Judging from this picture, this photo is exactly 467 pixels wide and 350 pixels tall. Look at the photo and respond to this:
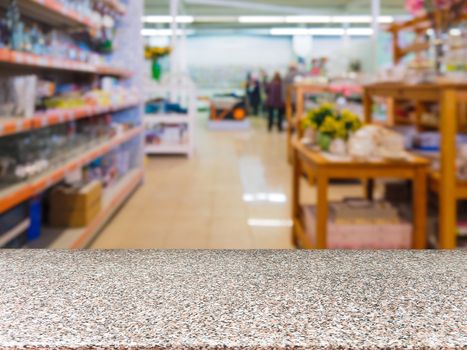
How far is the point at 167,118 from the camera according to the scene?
9578 mm

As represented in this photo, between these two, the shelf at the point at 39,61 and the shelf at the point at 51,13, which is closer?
the shelf at the point at 39,61

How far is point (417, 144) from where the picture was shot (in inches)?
171

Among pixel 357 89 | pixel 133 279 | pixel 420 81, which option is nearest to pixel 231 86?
pixel 357 89

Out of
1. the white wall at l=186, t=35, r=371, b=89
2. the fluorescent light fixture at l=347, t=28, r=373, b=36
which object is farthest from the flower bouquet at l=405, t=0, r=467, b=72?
the white wall at l=186, t=35, r=371, b=89

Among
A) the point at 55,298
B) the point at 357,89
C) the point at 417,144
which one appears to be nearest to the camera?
the point at 55,298

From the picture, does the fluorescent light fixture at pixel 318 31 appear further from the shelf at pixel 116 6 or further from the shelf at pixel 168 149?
the shelf at pixel 116 6

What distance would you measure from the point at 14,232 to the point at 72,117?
0.94 metres

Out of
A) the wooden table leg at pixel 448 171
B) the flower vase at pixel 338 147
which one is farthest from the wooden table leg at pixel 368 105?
the wooden table leg at pixel 448 171

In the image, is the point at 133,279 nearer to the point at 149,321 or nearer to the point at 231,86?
the point at 149,321

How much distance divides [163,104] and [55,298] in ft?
30.4

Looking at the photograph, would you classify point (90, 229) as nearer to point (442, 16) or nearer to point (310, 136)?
point (310, 136)

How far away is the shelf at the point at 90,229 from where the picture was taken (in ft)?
12.2

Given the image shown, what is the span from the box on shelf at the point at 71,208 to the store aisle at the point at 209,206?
0.84ft

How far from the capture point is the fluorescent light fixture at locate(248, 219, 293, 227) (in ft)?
15.8
